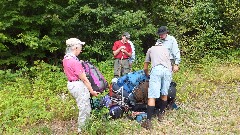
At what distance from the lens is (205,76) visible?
31.4ft

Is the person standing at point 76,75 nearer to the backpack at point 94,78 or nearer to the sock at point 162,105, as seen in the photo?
the backpack at point 94,78

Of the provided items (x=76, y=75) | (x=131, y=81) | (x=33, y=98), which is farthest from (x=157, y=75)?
(x=33, y=98)

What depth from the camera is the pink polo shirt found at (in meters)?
5.45

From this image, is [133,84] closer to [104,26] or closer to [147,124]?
[147,124]

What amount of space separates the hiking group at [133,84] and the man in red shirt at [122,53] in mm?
1681

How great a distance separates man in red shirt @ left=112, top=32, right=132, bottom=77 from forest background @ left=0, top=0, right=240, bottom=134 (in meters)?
0.91

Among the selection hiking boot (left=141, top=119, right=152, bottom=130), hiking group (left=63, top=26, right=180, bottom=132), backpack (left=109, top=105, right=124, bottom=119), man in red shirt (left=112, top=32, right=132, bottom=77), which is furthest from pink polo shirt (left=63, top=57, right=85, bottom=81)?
man in red shirt (left=112, top=32, right=132, bottom=77)

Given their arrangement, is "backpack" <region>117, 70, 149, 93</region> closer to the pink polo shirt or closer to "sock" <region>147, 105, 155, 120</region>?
"sock" <region>147, 105, 155, 120</region>

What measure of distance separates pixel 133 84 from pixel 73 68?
63.7 inches

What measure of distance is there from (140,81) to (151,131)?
1197mm

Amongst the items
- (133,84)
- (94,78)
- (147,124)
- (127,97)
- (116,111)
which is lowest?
(147,124)

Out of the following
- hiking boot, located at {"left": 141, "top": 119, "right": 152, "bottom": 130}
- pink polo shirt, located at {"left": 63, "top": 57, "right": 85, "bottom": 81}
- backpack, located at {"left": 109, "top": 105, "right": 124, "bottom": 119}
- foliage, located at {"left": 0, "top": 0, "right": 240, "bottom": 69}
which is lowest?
hiking boot, located at {"left": 141, "top": 119, "right": 152, "bottom": 130}

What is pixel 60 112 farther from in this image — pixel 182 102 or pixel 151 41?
pixel 151 41

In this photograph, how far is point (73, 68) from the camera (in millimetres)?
5488
